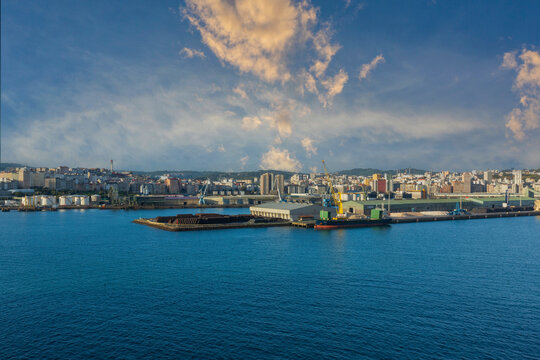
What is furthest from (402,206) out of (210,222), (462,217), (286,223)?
(210,222)

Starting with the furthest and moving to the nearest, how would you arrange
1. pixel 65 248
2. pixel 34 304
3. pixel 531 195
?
pixel 531 195, pixel 65 248, pixel 34 304

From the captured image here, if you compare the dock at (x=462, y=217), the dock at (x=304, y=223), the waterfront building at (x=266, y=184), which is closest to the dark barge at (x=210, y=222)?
the dock at (x=304, y=223)

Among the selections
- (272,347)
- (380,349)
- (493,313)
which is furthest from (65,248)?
(493,313)

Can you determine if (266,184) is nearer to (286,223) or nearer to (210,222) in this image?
(286,223)

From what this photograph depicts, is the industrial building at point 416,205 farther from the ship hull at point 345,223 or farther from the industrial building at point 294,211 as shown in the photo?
the ship hull at point 345,223

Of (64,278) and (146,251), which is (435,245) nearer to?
(146,251)

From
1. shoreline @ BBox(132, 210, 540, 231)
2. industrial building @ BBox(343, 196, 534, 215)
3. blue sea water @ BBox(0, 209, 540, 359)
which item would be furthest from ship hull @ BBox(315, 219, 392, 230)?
blue sea water @ BBox(0, 209, 540, 359)
